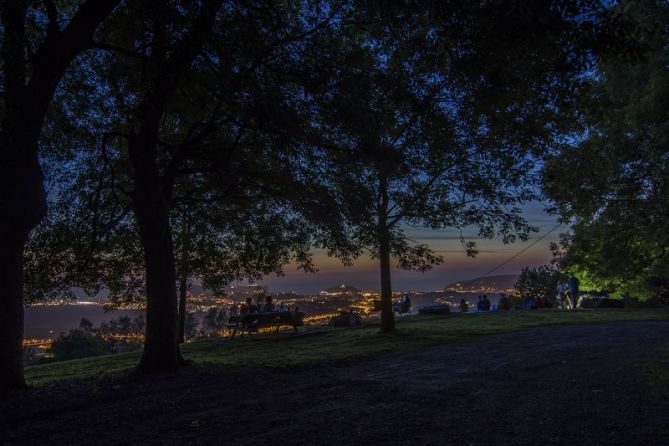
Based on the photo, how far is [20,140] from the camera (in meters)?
7.59

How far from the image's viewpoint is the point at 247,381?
8180 mm

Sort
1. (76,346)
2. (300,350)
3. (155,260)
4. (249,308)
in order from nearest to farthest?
(155,260) → (300,350) → (249,308) → (76,346)

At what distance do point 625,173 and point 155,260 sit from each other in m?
13.6

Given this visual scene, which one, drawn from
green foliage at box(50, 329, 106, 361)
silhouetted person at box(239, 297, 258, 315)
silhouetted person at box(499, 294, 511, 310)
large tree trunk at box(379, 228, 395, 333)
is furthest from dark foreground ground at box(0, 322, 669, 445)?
green foliage at box(50, 329, 106, 361)

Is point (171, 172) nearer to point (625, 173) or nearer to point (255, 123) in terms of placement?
point (255, 123)

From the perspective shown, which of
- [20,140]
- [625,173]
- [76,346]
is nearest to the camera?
[20,140]

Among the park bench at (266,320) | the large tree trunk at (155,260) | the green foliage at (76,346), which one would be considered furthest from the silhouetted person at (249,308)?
the green foliage at (76,346)

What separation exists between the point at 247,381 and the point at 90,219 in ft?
24.5

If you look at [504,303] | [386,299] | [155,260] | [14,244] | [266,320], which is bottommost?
[504,303]

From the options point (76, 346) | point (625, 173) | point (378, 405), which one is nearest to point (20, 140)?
point (378, 405)

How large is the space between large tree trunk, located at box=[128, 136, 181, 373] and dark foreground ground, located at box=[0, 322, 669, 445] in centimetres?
95

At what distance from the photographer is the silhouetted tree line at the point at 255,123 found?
6.82 meters

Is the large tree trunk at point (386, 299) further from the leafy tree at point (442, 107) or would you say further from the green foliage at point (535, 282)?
the green foliage at point (535, 282)

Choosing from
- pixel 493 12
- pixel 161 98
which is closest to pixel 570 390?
pixel 493 12
